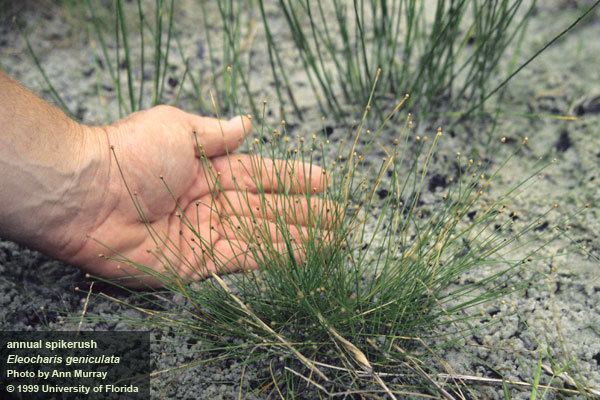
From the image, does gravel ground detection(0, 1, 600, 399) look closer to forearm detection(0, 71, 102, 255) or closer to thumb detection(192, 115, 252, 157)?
forearm detection(0, 71, 102, 255)

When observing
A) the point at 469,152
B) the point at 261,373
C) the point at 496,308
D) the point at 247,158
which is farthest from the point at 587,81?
the point at 261,373

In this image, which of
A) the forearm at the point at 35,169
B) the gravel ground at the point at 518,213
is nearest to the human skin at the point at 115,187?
the forearm at the point at 35,169

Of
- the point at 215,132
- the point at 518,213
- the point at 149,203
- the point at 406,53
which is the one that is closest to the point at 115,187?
the point at 149,203

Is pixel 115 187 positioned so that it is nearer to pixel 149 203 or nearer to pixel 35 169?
pixel 149 203

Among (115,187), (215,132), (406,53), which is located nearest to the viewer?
(115,187)

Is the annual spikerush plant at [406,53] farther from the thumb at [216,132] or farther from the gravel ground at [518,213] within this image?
the thumb at [216,132]

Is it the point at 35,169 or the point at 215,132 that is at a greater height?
the point at 215,132

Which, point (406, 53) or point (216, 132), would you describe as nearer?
point (216, 132)

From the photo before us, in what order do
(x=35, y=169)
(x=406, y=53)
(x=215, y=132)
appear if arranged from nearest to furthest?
(x=35, y=169) → (x=215, y=132) → (x=406, y=53)

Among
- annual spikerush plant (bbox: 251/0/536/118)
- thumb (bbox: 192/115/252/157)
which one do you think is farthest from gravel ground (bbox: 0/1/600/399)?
thumb (bbox: 192/115/252/157)
